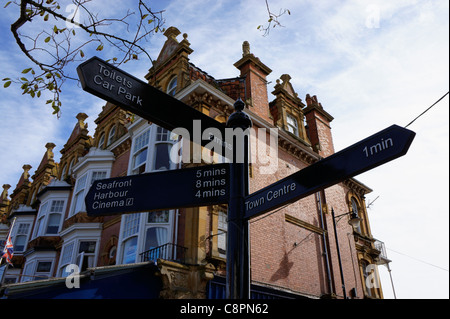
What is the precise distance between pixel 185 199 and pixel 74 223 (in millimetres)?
14428

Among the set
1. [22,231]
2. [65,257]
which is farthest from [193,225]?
[22,231]

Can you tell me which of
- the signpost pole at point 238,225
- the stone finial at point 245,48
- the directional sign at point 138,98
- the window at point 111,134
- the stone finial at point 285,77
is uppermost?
the stone finial at point 285,77

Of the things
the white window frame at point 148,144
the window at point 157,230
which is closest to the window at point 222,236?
the window at point 157,230

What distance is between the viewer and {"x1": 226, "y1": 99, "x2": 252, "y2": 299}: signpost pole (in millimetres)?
2928

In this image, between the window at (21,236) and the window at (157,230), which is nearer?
the window at (157,230)

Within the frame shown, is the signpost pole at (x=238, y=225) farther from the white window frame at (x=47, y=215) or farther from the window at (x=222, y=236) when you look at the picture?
the white window frame at (x=47, y=215)

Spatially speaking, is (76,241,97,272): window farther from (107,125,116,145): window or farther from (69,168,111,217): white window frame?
(107,125,116,145): window

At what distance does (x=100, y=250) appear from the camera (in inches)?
601

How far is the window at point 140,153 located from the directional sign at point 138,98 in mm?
11403

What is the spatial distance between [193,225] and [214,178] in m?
8.30

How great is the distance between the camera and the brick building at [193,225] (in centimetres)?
1102

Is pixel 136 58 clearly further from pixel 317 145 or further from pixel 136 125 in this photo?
pixel 317 145

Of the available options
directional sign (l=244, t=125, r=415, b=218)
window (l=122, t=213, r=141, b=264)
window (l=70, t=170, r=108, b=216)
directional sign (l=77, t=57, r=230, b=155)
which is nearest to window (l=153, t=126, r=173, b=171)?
window (l=122, t=213, r=141, b=264)
